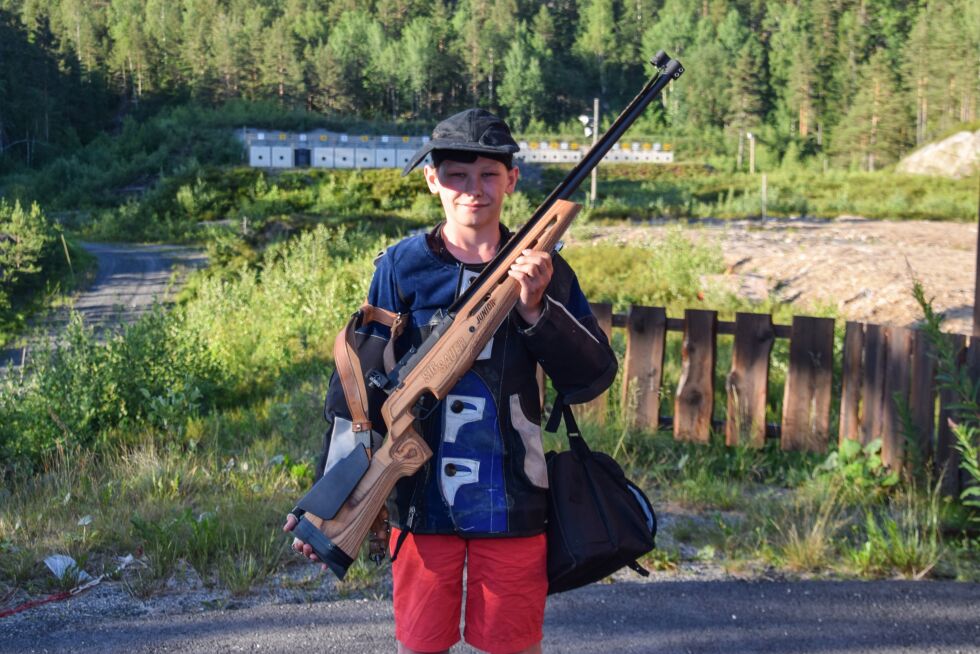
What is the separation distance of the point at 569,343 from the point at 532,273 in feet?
0.75

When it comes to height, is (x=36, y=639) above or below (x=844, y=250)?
below

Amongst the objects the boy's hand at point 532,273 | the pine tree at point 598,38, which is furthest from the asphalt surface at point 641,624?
the pine tree at point 598,38

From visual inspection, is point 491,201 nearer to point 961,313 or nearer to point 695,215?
point 961,313

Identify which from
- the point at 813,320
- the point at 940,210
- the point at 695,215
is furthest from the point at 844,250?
the point at 940,210

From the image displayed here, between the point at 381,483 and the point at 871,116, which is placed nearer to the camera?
the point at 381,483

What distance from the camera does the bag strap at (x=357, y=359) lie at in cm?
245

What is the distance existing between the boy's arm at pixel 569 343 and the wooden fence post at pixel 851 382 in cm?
397

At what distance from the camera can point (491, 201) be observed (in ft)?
8.18

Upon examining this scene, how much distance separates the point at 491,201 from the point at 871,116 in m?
60.5

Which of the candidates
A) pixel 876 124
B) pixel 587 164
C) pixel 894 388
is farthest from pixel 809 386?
pixel 876 124

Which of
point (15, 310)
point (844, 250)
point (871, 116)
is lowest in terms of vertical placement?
point (15, 310)

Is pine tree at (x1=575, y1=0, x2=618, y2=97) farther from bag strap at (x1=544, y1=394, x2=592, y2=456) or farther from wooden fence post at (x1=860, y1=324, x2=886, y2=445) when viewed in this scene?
bag strap at (x1=544, y1=394, x2=592, y2=456)

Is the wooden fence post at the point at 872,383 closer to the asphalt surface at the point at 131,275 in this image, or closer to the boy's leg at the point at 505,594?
the boy's leg at the point at 505,594

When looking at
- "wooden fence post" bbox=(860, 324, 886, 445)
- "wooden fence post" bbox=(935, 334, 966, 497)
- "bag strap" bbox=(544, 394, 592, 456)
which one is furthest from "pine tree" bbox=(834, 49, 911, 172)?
"bag strap" bbox=(544, 394, 592, 456)
